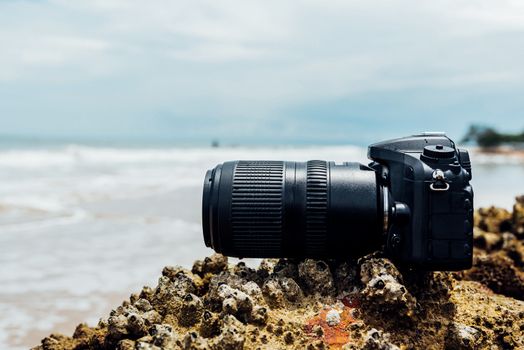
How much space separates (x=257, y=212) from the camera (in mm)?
1949

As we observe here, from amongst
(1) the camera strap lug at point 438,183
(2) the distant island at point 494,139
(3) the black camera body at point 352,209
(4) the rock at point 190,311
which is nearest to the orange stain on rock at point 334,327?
(3) the black camera body at point 352,209

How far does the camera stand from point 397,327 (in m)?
1.86

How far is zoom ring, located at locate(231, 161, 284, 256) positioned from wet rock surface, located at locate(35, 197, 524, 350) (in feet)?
0.43

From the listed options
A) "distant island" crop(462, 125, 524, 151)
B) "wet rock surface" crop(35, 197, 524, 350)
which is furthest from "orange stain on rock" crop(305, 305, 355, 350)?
"distant island" crop(462, 125, 524, 151)

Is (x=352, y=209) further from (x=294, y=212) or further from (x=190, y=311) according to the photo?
(x=190, y=311)

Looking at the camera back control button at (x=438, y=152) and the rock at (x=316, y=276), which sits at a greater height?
the camera back control button at (x=438, y=152)

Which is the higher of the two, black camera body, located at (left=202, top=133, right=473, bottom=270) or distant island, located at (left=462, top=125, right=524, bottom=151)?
black camera body, located at (left=202, top=133, right=473, bottom=270)

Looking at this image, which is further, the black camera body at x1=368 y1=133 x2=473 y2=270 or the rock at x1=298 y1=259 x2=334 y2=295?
the rock at x1=298 y1=259 x2=334 y2=295

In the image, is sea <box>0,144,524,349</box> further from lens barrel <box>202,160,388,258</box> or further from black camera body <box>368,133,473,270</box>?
black camera body <box>368,133,473,270</box>

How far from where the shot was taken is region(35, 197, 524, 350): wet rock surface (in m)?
1.71

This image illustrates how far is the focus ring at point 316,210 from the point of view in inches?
76.9

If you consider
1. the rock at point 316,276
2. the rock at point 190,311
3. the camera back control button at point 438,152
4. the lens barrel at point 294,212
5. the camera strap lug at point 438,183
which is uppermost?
the camera back control button at point 438,152

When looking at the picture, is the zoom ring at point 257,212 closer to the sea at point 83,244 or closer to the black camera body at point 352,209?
the black camera body at point 352,209

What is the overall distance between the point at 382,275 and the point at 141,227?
4495mm
